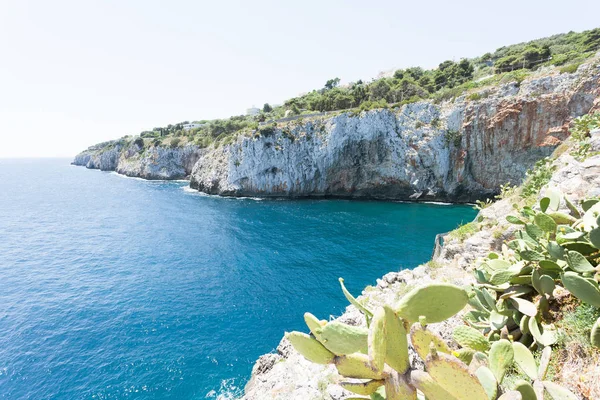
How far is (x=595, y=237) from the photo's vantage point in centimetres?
369

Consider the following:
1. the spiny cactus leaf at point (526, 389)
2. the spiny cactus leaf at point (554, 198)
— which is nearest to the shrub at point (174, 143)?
the spiny cactus leaf at point (554, 198)

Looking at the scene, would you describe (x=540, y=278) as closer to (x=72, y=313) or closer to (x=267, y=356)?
(x=267, y=356)

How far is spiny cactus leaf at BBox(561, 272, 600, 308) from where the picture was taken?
10.4ft

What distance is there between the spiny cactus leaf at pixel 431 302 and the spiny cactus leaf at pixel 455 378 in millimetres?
540

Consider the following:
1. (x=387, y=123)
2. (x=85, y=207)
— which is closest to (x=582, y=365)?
(x=387, y=123)

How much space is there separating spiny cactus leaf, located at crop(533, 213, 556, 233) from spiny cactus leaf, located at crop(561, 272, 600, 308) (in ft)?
5.58

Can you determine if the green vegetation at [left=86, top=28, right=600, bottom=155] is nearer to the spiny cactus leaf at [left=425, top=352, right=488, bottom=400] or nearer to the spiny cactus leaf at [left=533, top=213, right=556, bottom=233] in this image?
the spiny cactus leaf at [left=533, top=213, right=556, bottom=233]

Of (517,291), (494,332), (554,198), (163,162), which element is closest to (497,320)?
(494,332)

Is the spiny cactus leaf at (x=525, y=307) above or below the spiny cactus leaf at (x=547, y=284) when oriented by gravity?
below

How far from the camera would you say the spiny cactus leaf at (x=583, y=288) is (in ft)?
10.4

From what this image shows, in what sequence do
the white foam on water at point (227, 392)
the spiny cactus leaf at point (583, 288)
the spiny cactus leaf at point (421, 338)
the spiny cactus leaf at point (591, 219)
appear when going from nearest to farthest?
the spiny cactus leaf at point (421, 338) < the spiny cactus leaf at point (583, 288) < the spiny cactus leaf at point (591, 219) < the white foam on water at point (227, 392)

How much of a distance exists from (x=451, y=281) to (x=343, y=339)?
21.7 feet

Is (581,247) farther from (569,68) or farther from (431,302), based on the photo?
(569,68)

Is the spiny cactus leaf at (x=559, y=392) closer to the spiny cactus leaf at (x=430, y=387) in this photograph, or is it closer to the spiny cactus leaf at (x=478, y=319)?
the spiny cactus leaf at (x=430, y=387)
